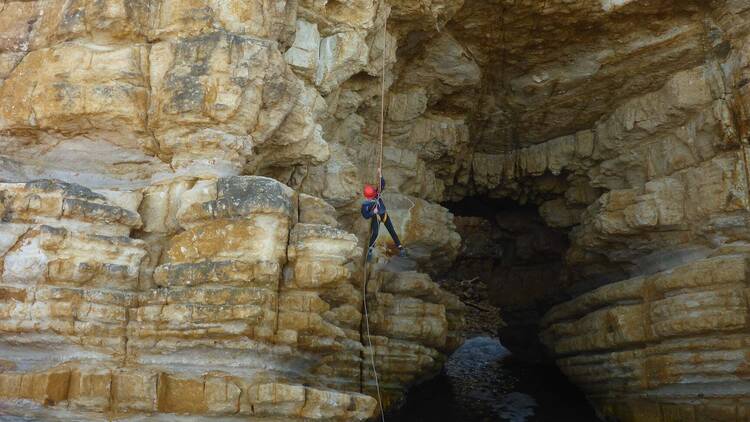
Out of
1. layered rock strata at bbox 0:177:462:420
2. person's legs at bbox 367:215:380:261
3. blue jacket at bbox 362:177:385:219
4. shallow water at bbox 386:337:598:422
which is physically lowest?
shallow water at bbox 386:337:598:422

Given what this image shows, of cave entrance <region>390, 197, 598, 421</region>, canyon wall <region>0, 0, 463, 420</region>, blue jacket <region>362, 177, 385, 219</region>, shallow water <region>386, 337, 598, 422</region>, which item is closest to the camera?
canyon wall <region>0, 0, 463, 420</region>

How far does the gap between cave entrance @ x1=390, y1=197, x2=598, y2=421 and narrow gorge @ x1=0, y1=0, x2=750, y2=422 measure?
1.36m

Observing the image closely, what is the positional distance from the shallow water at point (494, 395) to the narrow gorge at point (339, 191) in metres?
1.16

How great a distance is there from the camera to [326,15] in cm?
1123

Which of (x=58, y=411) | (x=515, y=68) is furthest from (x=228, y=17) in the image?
(x=515, y=68)

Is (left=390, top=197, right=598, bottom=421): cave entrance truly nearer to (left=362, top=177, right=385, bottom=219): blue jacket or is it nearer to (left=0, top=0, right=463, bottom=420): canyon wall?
(left=362, top=177, right=385, bottom=219): blue jacket

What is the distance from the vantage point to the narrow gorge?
26.1ft

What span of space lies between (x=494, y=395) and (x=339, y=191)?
734 cm

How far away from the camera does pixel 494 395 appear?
16500 mm

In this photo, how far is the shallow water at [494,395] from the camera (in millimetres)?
14188

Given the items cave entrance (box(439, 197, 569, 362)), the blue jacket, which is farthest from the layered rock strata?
cave entrance (box(439, 197, 569, 362))

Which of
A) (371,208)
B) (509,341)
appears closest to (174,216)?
(371,208)

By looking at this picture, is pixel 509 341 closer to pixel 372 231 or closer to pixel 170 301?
pixel 372 231

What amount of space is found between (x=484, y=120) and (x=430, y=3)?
4.18m
